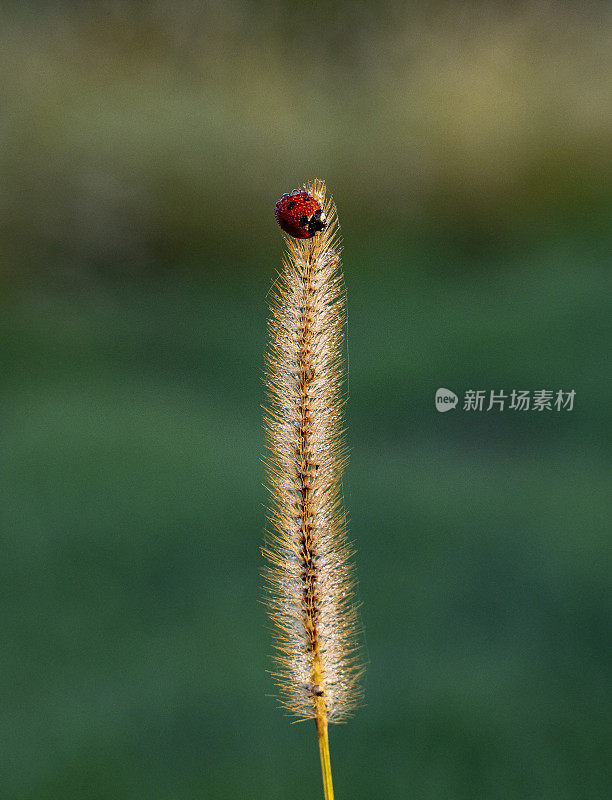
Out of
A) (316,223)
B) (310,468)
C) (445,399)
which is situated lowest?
(310,468)

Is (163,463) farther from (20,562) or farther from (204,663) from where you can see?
(204,663)

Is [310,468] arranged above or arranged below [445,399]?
below

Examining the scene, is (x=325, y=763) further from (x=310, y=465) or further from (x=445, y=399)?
(x=445, y=399)

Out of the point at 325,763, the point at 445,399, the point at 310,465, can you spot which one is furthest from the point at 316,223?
the point at 445,399

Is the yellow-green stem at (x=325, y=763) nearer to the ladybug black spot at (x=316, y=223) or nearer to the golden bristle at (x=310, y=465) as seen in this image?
the golden bristle at (x=310, y=465)

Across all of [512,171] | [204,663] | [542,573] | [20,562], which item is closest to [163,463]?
[20,562]

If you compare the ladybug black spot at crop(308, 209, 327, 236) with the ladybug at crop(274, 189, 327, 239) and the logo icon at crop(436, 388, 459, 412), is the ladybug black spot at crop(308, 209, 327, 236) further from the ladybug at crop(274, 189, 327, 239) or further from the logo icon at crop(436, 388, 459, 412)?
the logo icon at crop(436, 388, 459, 412)

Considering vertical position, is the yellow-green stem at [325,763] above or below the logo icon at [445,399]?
below

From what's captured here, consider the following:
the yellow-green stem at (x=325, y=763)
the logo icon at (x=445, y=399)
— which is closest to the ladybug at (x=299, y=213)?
the yellow-green stem at (x=325, y=763)
